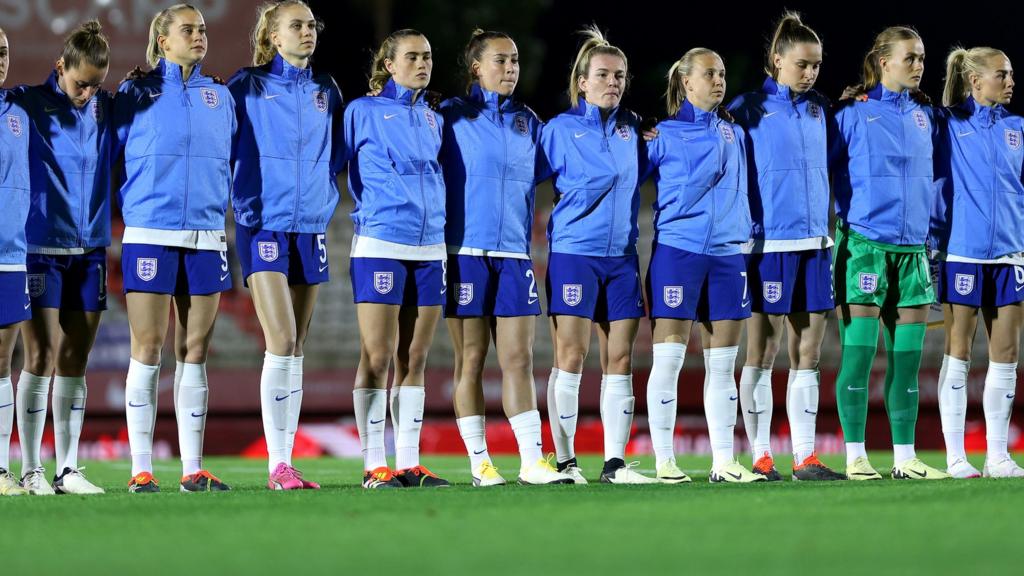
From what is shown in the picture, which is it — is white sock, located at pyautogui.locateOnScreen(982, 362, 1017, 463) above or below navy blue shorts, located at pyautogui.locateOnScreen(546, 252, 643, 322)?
below

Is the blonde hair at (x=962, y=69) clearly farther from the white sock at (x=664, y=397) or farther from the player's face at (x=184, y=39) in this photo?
the player's face at (x=184, y=39)

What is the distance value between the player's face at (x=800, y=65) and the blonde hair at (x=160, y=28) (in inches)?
122

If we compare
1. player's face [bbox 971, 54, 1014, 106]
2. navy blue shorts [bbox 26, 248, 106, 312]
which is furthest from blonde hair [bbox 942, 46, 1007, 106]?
navy blue shorts [bbox 26, 248, 106, 312]

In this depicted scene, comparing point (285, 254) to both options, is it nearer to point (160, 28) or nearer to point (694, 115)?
point (160, 28)

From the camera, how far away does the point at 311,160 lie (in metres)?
6.91

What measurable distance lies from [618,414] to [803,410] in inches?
39.5

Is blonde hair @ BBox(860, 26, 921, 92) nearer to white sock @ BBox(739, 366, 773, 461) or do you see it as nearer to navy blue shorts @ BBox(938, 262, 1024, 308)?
navy blue shorts @ BBox(938, 262, 1024, 308)

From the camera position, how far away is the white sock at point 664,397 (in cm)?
718

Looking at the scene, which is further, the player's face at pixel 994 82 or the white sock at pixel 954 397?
the player's face at pixel 994 82

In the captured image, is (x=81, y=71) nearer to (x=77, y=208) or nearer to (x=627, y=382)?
(x=77, y=208)

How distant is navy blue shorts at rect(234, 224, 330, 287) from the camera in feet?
22.0

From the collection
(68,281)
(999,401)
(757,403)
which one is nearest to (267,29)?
(68,281)

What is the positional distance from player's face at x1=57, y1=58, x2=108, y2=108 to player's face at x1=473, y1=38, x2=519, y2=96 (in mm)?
1920

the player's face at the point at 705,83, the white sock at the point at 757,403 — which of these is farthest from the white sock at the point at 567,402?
the player's face at the point at 705,83
